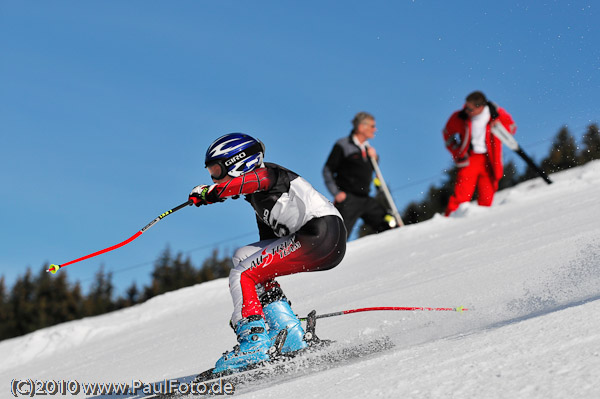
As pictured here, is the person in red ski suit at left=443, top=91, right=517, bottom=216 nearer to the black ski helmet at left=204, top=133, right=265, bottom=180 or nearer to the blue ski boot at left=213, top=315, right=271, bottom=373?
the black ski helmet at left=204, top=133, right=265, bottom=180

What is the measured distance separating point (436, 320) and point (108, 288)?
14758 millimetres

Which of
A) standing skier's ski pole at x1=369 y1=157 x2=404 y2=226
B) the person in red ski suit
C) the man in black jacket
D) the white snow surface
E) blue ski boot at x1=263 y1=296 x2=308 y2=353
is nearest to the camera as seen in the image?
the white snow surface

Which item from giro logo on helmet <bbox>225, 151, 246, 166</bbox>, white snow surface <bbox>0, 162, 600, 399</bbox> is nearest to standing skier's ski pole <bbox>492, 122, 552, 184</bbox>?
white snow surface <bbox>0, 162, 600, 399</bbox>

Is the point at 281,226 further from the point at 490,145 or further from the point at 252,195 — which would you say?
the point at 490,145

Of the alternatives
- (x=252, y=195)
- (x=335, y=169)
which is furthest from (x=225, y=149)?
(x=335, y=169)

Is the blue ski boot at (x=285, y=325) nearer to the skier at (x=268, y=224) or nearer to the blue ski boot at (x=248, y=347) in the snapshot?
the skier at (x=268, y=224)

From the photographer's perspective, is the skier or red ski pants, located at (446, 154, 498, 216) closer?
the skier

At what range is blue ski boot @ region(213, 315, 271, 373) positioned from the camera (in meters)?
4.08

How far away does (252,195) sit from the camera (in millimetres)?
4258

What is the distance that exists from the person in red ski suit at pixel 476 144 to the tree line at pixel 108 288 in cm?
733

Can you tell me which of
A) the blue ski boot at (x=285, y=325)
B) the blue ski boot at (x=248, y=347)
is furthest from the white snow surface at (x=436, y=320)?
the blue ski boot at (x=285, y=325)

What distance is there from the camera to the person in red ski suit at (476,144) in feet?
30.9

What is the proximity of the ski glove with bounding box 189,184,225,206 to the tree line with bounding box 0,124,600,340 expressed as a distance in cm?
1336

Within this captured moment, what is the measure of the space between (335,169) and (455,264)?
2574 mm
